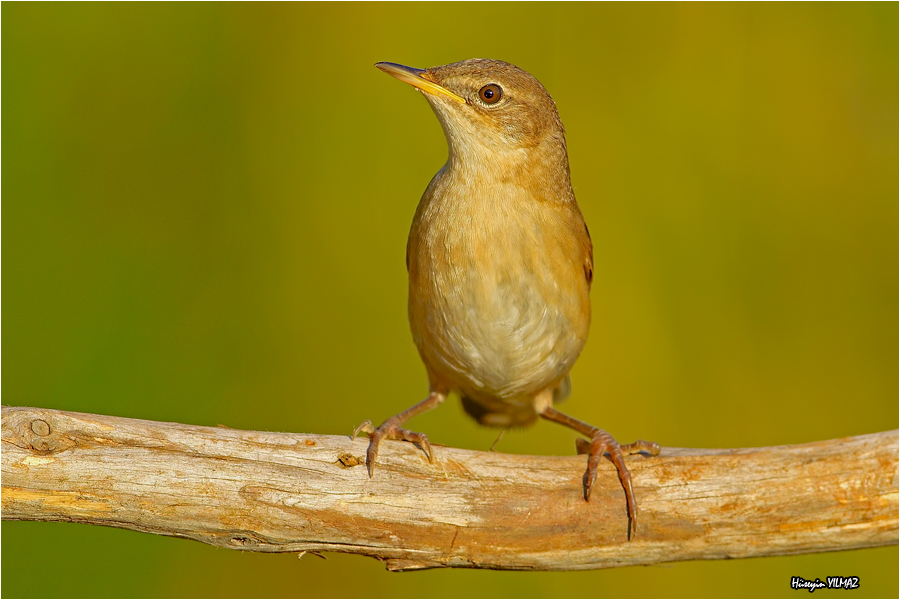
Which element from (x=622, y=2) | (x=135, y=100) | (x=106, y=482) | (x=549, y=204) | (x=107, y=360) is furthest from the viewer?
(x=622, y=2)

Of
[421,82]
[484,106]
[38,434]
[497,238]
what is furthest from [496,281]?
[38,434]

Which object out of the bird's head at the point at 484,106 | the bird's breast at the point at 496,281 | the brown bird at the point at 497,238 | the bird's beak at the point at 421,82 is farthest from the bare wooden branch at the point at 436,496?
the bird's beak at the point at 421,82

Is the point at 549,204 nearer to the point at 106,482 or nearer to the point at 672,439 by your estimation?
the point at 106,482

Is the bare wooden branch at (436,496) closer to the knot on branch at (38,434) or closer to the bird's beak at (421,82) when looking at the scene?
the knot on branch at (38,434)

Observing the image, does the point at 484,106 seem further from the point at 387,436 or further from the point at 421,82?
the point at 387,436

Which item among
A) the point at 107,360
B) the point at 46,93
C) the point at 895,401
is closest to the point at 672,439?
the point at 895,401

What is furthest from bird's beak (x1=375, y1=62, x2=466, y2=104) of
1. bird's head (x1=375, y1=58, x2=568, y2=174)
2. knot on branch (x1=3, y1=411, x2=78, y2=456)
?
knot on branch (x1=3, y1=411, x2=78, y2=456)

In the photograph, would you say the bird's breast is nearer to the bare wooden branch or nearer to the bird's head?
the bird's head
